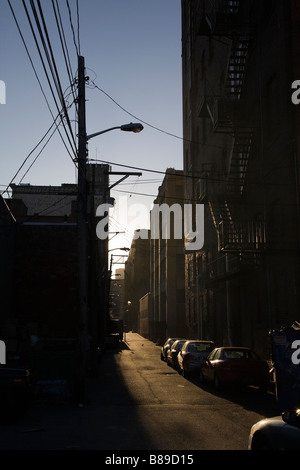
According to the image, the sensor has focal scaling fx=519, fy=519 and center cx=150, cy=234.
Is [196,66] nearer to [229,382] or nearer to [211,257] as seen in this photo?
[211,257]

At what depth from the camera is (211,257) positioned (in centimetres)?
3438

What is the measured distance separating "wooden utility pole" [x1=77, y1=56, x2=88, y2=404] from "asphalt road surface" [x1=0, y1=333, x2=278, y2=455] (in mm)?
1254

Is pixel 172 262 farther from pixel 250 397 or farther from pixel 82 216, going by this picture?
pixel 82 216

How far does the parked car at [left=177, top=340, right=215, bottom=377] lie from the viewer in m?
22.0

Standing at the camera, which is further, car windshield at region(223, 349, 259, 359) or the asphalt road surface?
car windshield at region(223, 349, 259, 359)

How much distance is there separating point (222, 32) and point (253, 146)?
5.18 metres

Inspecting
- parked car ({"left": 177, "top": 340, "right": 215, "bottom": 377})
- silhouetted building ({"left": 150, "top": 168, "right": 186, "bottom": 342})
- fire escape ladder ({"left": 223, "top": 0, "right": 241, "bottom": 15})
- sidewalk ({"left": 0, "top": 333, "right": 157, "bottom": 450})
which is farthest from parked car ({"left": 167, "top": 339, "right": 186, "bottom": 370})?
silhouetted building ({"left": 150, "top": 168, "right": 186, "bottom": 342})

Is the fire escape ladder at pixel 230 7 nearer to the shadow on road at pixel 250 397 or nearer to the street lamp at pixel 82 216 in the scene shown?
the street lamp at pixel 82 216

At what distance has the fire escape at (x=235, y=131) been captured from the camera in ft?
73.2

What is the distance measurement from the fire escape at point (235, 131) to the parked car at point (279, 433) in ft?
47.1

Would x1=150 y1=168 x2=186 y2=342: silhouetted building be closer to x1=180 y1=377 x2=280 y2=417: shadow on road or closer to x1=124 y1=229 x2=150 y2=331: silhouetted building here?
x1=180 y1=377 x2=280 y2=417: shadow on road

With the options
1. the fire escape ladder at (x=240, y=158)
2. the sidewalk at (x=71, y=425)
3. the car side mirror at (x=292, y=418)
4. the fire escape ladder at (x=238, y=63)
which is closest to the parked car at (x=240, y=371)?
the sidewalk at (x=71, y=425)

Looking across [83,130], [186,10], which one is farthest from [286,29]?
[186,10]

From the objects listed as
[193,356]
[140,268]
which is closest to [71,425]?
[193,356]
